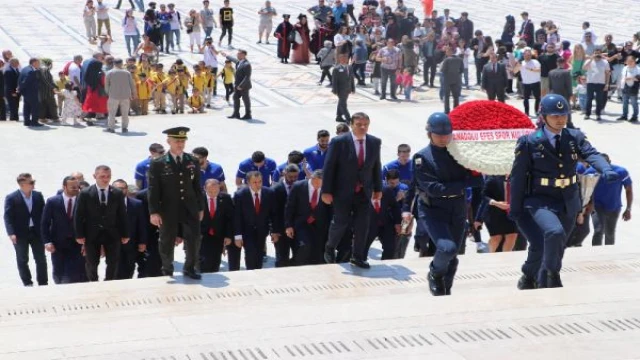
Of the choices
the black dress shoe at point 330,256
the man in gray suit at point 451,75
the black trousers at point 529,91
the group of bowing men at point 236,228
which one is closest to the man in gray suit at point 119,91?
the man in gray suit at point 451,75

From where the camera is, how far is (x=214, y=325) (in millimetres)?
8180

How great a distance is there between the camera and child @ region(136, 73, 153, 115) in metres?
23.2

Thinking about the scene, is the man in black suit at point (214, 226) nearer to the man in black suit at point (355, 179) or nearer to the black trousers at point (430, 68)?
the man in black suit at point (355, 179)

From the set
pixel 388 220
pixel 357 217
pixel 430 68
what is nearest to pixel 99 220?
pixel 357 217

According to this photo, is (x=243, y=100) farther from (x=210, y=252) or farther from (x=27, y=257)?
(x=27, y=257)

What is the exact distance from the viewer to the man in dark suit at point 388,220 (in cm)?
1268

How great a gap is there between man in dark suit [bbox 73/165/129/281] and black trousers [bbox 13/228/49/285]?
1046 mm

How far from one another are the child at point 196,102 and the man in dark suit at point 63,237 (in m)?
11.9

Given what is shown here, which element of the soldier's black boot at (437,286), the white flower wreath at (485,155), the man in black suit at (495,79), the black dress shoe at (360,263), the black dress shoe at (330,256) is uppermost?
the white flower wreath at (485,155)

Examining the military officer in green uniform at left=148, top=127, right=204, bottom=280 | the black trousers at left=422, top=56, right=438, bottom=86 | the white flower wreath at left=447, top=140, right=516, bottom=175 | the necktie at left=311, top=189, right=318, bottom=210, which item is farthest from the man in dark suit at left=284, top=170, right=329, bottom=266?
the black trousers at left=422, top=56, right=438, bottom=86

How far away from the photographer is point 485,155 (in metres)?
9.82

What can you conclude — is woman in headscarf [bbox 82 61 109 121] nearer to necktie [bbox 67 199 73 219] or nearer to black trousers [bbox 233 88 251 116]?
black trousers [bbox 233 88 251 116]

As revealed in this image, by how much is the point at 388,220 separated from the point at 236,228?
5.48 ft

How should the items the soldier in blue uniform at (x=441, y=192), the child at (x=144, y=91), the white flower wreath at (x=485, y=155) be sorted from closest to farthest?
the soldier in blue uniform at (x=441, y=192)
the white flower wreath at (x=485, y=155)
the child at (x=144, y=91)
